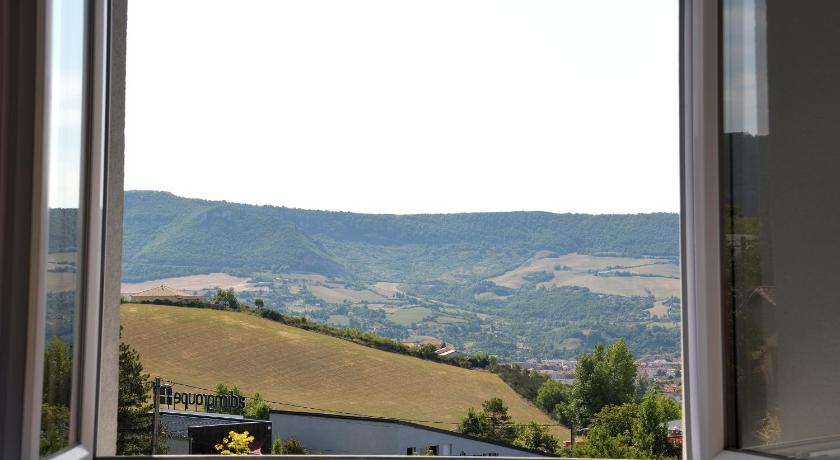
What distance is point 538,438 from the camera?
176 inches

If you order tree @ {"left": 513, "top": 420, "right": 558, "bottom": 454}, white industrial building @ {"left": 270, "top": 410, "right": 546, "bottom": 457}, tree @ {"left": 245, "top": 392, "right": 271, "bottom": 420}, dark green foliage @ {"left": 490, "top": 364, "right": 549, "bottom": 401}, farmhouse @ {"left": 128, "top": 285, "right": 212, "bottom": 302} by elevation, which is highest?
farmhouse @ {"left": 128, "top": 285, "right": 212, "bottom": 302}

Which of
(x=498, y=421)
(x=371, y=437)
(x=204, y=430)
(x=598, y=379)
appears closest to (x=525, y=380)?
(x=498, y=421)

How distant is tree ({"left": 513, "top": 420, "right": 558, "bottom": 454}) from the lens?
174 inches

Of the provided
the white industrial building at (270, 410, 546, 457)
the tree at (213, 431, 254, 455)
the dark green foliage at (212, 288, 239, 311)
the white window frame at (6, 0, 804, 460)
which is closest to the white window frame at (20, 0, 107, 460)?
the white window frame at (6, 0, 804, 460)

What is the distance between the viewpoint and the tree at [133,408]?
3.81 m

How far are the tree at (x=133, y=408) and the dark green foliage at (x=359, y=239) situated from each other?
694mm

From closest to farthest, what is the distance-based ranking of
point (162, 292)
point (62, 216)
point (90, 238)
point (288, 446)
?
point (62, 216)
point (90, 238)
point (288, 446)
point (162, 292)

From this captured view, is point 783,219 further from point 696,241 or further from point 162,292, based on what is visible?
point 162,292

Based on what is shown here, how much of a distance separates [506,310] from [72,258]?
335cm

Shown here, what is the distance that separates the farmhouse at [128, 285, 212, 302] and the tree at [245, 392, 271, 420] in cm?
75

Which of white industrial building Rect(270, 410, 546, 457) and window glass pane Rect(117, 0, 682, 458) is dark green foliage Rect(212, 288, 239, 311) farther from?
white industrial building Rect(270, 410, 546, 457)

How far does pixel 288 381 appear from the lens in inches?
205

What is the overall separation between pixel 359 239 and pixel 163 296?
4.50ft

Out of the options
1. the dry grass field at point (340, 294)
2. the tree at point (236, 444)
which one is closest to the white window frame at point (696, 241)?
the tree at point (236, 444)
